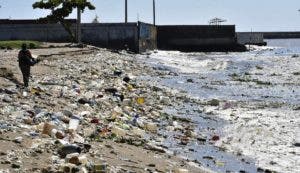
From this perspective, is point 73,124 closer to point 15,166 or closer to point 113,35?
point 15,166

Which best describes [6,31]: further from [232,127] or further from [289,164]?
[289,164]

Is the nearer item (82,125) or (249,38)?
(82,125)

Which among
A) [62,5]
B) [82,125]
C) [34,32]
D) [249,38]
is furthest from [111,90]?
[249,38]

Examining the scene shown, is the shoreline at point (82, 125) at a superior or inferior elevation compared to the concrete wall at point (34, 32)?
inferior

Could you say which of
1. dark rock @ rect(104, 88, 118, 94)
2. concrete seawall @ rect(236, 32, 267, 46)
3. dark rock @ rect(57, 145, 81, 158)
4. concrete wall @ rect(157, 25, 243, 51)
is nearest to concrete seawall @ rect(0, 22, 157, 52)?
concrete wall @ rect(157, 25, 243, 51)

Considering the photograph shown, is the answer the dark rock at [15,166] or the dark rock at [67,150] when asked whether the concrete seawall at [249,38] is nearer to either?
the dark rock at [67,150]

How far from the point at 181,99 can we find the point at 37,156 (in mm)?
12726

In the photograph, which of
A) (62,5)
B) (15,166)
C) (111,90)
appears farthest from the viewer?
(62,5)

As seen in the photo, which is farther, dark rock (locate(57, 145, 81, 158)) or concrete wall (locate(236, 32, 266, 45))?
concrete wall (locate(236, 32, 266, 45))

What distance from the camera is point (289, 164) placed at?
35.1 ft

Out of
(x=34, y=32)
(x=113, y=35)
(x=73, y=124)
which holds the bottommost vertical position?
(x=73, y=124)

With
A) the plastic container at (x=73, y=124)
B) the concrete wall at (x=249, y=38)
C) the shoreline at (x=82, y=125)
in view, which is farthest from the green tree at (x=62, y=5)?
the concrete wall at (x=249, y=38)

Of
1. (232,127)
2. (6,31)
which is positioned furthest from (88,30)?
(232,127)

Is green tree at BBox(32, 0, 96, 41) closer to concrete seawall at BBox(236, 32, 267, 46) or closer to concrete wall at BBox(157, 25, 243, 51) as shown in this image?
concrete wall at BBox(157, 25, 243, 51)
